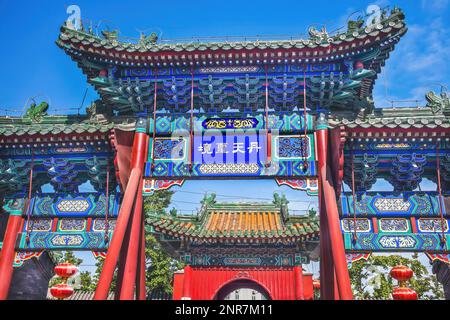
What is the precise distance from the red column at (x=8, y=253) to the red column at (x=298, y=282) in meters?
10.3

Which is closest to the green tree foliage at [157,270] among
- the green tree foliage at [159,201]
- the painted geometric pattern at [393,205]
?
the green tree foliage at [159,201]

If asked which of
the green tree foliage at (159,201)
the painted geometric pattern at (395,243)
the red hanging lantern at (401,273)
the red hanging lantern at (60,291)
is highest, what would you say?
the green tree foliage at (159,201)

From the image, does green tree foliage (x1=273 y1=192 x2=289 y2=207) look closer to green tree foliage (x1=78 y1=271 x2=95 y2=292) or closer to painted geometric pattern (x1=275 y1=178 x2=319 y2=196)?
painted geometric pattern (x1=275 y1=178 x2=319 y2=196)

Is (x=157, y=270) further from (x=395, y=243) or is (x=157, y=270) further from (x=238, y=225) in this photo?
(x=395, y=243)

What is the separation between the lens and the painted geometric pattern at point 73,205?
34.1ft

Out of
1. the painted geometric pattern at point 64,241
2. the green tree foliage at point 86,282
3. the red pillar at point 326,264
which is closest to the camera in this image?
the red pillar at point 326,264

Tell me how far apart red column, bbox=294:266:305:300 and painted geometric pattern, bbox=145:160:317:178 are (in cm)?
812

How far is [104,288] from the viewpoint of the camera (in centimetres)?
773

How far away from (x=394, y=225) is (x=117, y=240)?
6147 millimetres

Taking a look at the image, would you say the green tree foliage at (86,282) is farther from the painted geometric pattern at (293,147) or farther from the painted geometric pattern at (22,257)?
the painted geometric pattern at (293,147)

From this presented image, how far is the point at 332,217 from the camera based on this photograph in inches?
331

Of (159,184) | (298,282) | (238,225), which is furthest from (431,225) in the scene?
(238,225)
